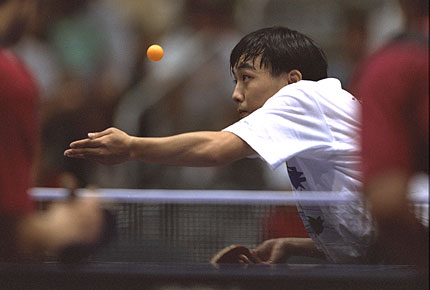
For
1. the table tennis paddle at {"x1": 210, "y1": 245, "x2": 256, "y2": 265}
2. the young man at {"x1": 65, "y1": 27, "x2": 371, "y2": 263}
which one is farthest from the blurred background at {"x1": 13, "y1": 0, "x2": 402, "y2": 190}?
the young man at {"x1": 65, "y1": 27, "x2": 371, "y2": 263}

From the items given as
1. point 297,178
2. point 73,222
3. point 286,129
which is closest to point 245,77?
point 297,178

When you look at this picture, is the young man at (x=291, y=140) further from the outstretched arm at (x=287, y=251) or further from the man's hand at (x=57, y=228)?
the man's hand at (x=57, y=228)

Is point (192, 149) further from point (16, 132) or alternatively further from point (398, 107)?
point (398, 107)

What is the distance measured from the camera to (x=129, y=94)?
6.99m

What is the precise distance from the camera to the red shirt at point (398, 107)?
173 centimetres

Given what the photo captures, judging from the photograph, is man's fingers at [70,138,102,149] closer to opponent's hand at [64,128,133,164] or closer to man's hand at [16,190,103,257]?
opponent's hand at [64,128,133,164]

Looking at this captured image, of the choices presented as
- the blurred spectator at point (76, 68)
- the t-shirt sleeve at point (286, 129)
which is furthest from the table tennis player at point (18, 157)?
the blurred spectator at point (76, 68)

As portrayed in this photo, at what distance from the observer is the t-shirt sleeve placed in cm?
246

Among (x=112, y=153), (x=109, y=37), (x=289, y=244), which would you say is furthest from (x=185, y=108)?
(x=112, y=153)

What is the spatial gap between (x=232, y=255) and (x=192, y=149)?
2.85ft

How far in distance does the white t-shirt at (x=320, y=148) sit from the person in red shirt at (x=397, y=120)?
694mm

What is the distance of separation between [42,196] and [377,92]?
8.82 feet

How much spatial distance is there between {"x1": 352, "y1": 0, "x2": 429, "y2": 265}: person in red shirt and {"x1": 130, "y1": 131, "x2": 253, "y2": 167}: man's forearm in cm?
69

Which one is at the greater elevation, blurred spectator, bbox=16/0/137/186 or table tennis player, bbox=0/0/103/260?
blurred spectator, bbox=16/0/137/186
